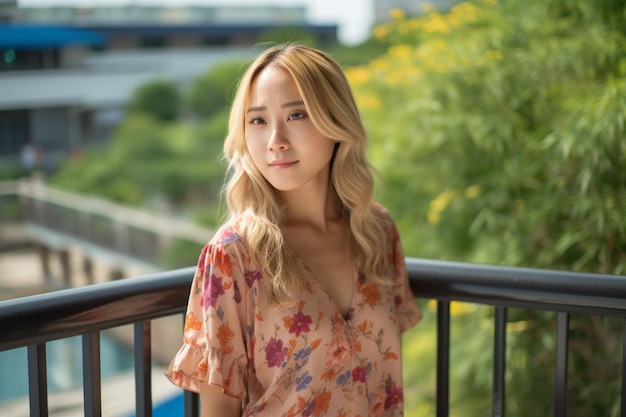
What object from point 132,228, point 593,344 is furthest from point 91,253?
point 593,344

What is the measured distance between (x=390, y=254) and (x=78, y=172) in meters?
16.5

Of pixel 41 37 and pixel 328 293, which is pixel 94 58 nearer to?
pixel 41 37

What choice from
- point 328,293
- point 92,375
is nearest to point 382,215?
point 328,293

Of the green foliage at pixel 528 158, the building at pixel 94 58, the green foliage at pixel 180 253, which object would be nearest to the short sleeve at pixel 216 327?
the green foliage at pixel 528 158

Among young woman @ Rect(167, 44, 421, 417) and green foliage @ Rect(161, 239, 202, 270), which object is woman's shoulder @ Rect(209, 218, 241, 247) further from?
green foliage @ Rect(161, 239, 202, 270)

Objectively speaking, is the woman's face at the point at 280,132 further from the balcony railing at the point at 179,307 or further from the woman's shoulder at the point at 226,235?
the balcony railing at the point at 179,307

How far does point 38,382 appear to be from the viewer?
1283 mm

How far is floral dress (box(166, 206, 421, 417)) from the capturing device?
1.29m

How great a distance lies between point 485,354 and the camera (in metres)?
3.87

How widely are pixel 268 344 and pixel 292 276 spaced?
4.9 inches

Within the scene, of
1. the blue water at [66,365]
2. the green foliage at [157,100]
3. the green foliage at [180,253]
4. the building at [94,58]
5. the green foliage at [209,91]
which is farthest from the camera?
the green foliage at [157,100]

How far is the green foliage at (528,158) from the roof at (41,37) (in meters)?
7.92

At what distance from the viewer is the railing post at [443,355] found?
64.1 inches

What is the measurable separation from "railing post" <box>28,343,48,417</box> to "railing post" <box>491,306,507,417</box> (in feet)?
2.88
